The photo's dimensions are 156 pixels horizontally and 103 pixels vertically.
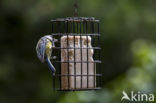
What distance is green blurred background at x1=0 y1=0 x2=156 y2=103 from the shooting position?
1443 centimetres

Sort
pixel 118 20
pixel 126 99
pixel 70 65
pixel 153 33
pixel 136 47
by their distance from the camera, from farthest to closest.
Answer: pixel 153 33 → pixel 118 20 → pixel 136 47 → pixel 126 99 → pixel 70 65

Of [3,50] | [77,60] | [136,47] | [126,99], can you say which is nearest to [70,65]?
[77,60]

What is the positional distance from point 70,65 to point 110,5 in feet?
16.9

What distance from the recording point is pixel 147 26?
15047 millimetres

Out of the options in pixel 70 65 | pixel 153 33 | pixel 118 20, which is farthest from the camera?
pixel 153 33

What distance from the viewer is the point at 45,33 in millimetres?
14969

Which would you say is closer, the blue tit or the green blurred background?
the blue tit

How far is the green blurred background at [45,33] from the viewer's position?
1443 centimetres

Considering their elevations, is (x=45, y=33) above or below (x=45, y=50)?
above

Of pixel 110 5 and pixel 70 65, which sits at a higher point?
pixel 110 5

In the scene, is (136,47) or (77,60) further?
(136,47)

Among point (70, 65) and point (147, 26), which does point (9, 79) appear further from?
point (70, 65)

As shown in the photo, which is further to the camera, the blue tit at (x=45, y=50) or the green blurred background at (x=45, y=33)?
the green blurred background at (x=45, y=33)

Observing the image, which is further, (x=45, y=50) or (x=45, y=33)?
(x=45, y=33)
